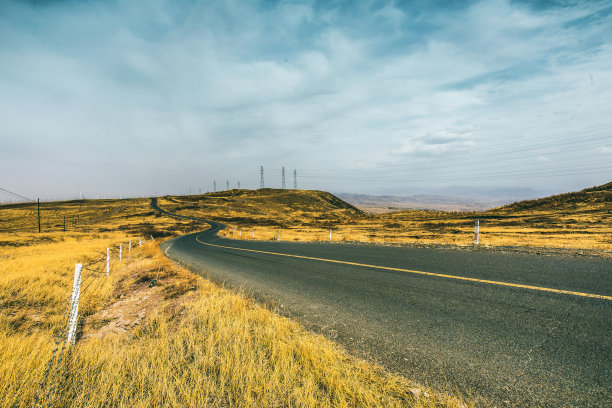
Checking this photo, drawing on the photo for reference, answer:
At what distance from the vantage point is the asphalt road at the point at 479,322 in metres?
2.44

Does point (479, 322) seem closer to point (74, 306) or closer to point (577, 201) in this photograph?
point (74, 306)

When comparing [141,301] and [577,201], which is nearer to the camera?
[141,301]

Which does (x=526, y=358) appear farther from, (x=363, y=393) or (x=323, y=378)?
(x=323, y=378)

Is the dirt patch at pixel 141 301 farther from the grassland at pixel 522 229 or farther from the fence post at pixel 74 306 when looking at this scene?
the grassland at pixel 522 229

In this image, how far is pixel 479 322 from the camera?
3656mm

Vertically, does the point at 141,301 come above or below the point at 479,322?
below

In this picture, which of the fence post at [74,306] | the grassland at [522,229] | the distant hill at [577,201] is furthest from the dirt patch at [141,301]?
the distant hill at [577,201]

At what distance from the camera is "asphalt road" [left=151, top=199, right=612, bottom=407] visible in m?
2.44

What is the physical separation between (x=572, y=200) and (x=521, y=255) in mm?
31748

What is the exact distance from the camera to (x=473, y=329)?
348cm

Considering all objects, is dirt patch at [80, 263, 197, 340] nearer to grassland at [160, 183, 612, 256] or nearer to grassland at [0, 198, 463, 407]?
grassland at [0, 198, 463, 407]

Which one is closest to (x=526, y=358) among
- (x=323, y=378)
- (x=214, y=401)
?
(x=323, y=378)

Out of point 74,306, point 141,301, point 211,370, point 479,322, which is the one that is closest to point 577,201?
point 479,322

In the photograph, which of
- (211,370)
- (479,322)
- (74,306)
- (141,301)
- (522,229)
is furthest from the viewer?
(522,229)
